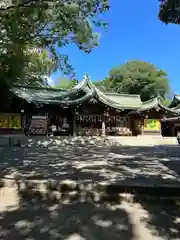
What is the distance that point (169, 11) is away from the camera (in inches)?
280

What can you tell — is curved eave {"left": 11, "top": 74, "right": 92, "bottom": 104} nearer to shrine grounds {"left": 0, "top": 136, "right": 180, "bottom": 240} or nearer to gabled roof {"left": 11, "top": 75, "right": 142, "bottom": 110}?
gabled roof {"left": 11, "top": 75, "right": 142, "bottom": 110}

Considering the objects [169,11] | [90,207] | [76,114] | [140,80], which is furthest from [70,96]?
[140,80]

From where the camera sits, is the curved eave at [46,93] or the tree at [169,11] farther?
the curved eave at [46,93]

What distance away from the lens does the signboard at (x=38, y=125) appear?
1867 centimetres

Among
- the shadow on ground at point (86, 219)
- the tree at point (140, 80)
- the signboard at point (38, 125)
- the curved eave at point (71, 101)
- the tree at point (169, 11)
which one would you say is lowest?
the shadow on ground at point (86, 219)

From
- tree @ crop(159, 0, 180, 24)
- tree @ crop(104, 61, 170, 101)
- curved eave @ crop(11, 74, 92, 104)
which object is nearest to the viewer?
tree @ crop(159, 0, 180, 24)

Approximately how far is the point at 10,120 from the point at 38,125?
2124 millimetres

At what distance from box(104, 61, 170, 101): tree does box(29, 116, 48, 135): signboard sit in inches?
1116

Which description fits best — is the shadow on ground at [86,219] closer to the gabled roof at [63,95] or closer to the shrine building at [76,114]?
the shrine building at [76,114]

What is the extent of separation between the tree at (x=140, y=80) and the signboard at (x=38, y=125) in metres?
28.4

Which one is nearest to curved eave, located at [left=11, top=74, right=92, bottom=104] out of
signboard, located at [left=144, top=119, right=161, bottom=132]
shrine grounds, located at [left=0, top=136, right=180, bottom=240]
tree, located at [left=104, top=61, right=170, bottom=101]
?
signboard, located at [left=144, top=119, right=161, bottom=132]

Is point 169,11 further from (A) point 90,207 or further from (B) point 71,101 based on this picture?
(B) point 71,101

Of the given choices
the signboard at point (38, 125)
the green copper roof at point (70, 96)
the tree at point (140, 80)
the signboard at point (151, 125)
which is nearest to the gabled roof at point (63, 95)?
the green copper roof at point (70, 96)

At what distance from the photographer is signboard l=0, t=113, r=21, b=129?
61.1 feet
